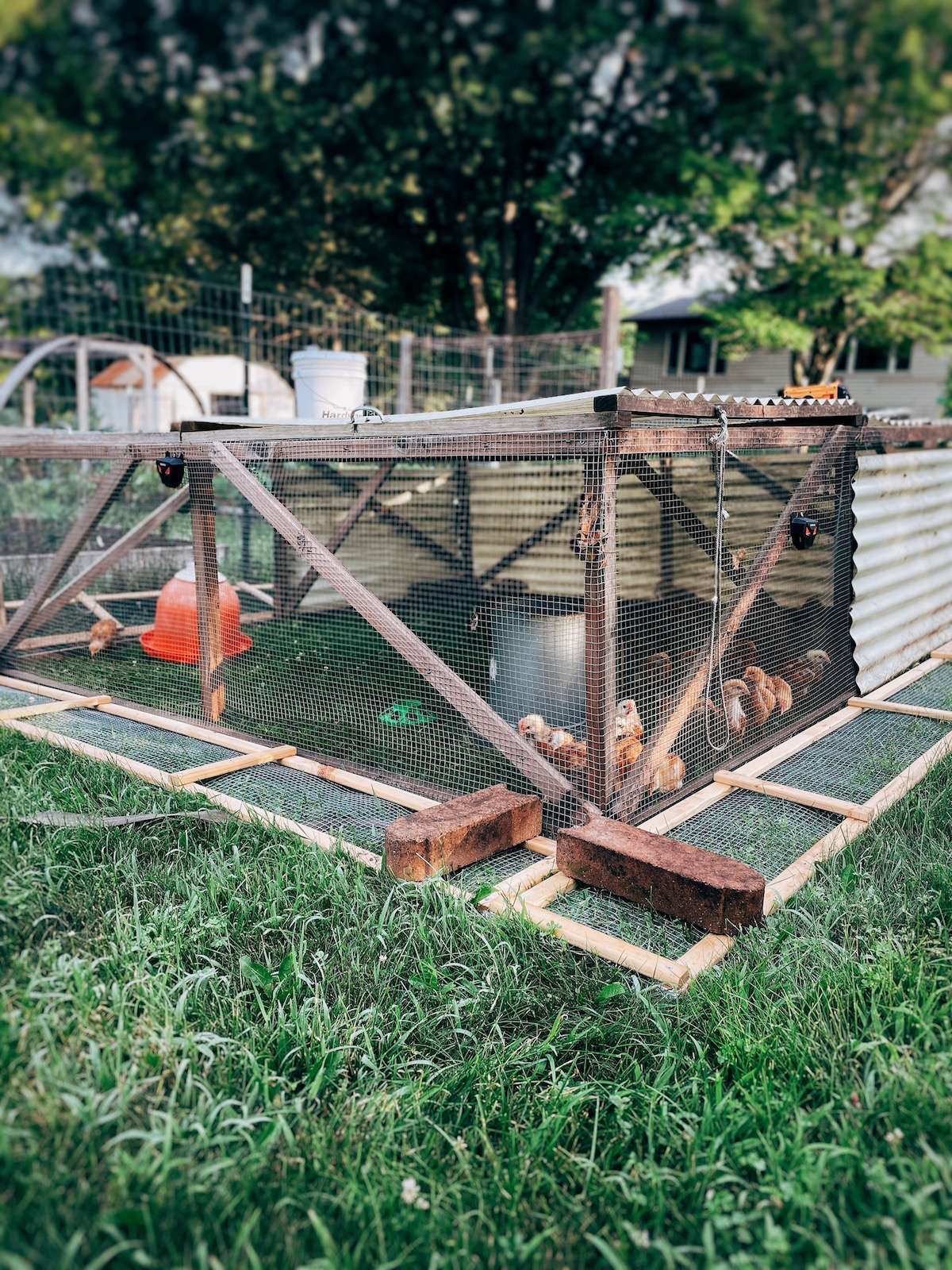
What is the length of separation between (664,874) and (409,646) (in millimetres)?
1254

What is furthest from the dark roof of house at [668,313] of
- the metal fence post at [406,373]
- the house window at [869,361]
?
the metal fence post at [406,373]

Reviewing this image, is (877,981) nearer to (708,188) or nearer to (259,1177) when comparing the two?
(259,1177)

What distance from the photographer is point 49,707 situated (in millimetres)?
4043

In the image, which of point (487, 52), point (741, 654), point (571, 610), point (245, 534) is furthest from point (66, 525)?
point (487, 52)

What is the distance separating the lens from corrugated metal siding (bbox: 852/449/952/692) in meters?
4.54

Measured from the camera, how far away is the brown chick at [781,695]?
4.08 metres

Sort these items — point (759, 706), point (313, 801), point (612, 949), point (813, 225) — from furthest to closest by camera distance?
point (813, 225), point (759, 706), point (313, 801), point (612, 949)

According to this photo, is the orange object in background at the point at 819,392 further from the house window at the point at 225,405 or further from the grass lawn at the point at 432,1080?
the house window at the point at 225,405

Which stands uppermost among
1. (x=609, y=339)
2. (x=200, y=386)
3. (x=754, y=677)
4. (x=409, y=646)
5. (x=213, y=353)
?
(x=213, y=353)

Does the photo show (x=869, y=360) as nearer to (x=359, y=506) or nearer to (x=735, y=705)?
(x=359, y=506)

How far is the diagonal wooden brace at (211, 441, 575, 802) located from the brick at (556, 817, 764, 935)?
347mm

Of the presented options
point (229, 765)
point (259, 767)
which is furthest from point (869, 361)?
point (229, 765)

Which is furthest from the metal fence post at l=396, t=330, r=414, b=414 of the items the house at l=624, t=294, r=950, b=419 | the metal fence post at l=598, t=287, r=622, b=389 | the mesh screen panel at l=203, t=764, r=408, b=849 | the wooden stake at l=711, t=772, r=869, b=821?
the house at l=624, t=294, r=950, b=419

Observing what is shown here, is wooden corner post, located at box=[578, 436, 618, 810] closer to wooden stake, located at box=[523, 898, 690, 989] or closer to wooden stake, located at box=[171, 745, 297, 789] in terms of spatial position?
wooden stake, located at box=[523, 898, 690, 989]
